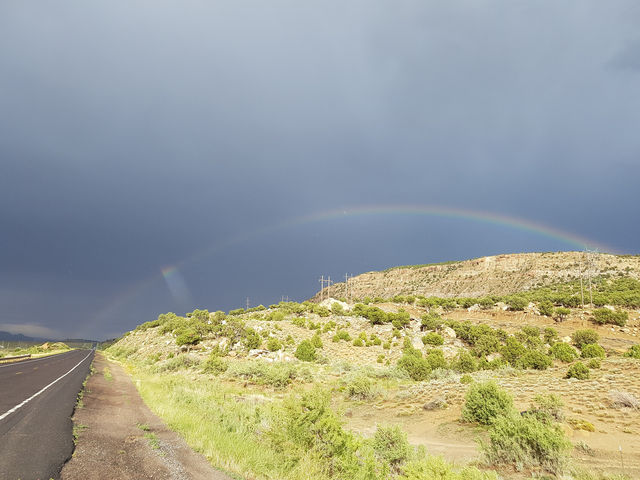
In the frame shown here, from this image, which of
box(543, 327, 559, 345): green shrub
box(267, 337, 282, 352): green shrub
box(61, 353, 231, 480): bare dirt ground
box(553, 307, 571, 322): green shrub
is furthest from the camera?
box(553, 307, 571, 322): green shrub

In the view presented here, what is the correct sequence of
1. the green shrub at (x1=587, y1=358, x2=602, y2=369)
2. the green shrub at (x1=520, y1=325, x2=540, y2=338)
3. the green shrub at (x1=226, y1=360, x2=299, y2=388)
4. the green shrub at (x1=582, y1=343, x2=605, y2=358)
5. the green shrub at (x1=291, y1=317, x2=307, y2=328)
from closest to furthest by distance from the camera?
the green shrub at (x1=587, y1=358, x2=602, y2=369)
the green shrub at (x1=226, y1=360, x2=299, y2=388)
the green shrub at (x1=582, y1=343, x2=605, y2=358)
the green shrub at (x1=520, y1=325, x2=540, y2=338)
the green shrub at (x1=291, y1=317, x2=307, y2=328)

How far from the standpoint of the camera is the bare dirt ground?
22.4 feet

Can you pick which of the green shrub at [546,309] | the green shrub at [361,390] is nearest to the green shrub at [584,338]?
the green shrub at [546,309]

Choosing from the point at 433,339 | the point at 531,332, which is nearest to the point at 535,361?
the point at 433,339

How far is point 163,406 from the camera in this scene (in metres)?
14.1

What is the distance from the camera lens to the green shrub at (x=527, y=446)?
29.6 ft

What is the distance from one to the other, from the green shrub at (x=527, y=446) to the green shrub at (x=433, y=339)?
27.2 metres

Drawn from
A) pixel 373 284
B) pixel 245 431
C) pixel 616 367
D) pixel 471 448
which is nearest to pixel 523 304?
pixel 616 367

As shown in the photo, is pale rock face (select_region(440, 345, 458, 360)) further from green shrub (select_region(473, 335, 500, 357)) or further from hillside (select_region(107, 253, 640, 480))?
green shrub (select_region(473, 335, 500, 357))

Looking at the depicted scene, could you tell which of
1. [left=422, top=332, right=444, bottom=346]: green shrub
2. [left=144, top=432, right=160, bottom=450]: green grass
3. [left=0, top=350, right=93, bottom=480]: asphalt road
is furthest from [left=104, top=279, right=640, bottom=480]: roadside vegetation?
[left=0, top=350, right=93, bottom=480]: asphalt road

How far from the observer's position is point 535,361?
26.3 m

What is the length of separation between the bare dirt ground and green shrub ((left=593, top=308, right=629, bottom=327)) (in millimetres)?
55216

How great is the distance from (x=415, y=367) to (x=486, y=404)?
1311 centimetres

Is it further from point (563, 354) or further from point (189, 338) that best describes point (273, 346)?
point (563, 354)
